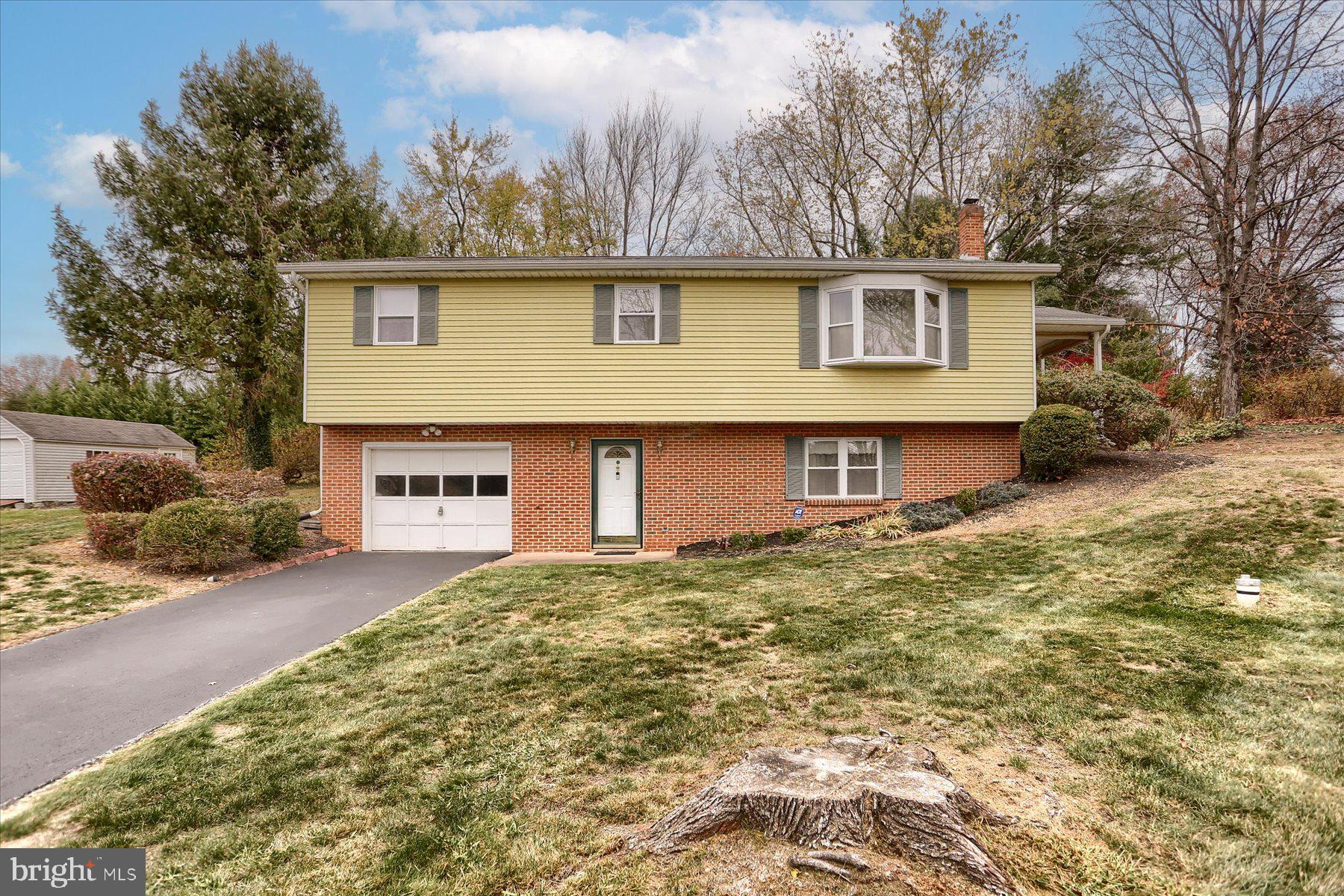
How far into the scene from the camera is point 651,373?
11.7 metres

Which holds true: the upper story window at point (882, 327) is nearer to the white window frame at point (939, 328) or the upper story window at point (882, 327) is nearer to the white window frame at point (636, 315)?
the white window frame at point (939, 328)

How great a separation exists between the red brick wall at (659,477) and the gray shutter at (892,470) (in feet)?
0.41

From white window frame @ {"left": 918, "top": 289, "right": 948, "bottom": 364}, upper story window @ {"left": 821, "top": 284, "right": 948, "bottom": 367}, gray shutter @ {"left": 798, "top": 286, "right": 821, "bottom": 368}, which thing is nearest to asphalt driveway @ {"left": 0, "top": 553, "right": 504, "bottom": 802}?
gray shutter @ {"left": 798, "top": 286, "right": 821, "bottom": 368}

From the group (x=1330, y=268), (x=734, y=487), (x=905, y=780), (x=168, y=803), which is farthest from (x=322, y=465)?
(x=1330, y=268)

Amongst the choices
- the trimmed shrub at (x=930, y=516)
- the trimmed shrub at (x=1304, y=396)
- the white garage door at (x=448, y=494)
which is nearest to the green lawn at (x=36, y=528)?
the white garage door at (x=448, y=494)

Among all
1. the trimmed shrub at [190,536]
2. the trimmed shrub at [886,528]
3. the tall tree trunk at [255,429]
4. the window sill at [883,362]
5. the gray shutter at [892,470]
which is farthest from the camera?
the tall tree trunk at [255,429]

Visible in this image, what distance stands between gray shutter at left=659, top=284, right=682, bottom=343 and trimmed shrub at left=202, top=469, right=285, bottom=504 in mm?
8430

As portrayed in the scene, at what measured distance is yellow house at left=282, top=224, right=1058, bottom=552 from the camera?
457 inches

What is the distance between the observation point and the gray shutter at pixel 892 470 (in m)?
12.2

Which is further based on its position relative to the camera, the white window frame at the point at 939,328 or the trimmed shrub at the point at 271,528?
the white window frame at the point at 939,328

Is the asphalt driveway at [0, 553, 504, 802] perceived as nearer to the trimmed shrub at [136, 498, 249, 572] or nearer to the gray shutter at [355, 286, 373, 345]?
the trimmed shrub at [136, 498, 249, 572]

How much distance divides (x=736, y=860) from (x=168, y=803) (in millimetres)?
2805

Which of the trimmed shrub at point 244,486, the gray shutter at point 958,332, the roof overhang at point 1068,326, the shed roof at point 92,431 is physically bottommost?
the trimmed shrub at point 244,486

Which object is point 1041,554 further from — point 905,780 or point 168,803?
point 168,803
